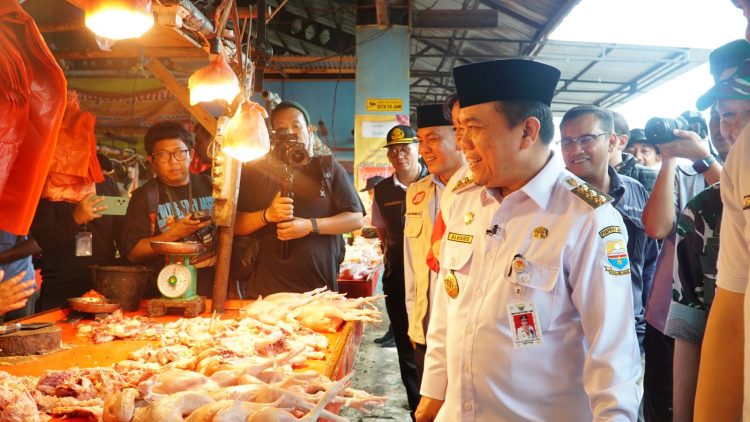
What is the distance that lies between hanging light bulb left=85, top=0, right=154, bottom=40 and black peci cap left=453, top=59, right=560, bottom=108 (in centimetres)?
132

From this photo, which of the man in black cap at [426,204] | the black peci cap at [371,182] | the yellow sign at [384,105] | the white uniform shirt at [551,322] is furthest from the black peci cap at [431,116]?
the yellow sign at [384,105]

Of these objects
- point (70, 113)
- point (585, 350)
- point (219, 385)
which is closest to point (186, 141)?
point (70, 113)

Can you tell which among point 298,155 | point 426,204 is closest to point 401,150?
point 426,204

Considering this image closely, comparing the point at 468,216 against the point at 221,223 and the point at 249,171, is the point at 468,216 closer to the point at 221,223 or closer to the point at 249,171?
the point at 221,223

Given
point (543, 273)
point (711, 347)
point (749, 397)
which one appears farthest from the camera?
point (543, 273)

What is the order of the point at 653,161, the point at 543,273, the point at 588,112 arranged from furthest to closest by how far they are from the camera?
1. the point at 653,161
2. the point at 588,112
3. the point at 543,273

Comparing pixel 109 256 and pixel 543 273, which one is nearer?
pixel 543 273

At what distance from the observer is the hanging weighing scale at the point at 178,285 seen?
303 centimetres

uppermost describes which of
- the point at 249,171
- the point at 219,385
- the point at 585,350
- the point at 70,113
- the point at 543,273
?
the point at 70,113

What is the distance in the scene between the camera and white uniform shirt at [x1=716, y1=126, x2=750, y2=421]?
3.88ft

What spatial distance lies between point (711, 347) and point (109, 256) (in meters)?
4.65

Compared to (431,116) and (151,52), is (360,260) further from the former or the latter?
(151,52)

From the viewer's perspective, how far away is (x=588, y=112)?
10.3 ft

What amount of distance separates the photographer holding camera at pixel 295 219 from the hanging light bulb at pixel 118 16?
4.62ft
